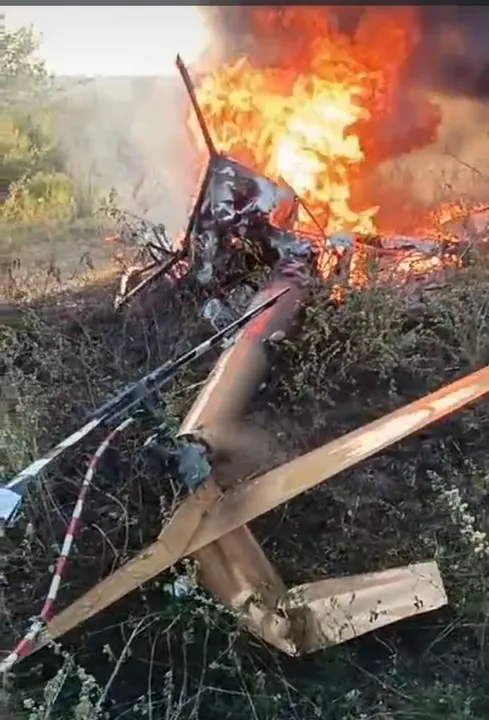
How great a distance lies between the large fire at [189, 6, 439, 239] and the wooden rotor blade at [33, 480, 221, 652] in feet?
2.30

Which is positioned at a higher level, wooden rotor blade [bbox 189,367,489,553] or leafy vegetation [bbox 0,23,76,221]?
leafy vegetation [bbox 0,23,76,221]

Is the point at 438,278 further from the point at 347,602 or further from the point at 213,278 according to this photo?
the point at 347,602

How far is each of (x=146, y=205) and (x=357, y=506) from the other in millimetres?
721

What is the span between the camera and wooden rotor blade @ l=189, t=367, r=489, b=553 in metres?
1.43

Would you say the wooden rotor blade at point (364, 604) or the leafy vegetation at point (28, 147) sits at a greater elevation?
the leafy vegetation at point (28, 147)

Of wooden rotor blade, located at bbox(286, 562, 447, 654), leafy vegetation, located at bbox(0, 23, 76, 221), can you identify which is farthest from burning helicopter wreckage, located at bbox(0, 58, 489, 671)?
leafy vegetation, located at bbox(0, 23, 76, 221)

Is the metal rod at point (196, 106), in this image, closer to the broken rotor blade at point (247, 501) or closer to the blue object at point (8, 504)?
the broken rotor blade at point (247, 501)

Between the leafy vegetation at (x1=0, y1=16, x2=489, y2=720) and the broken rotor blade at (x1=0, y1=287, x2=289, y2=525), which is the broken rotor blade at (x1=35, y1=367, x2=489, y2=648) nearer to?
the leafy vegetation at (x1=0, y1=16, x2=489, y2=720)

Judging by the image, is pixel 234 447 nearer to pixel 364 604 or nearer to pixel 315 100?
pixel 364 604

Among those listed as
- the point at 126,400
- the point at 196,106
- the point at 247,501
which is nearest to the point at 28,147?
the point at 196,106

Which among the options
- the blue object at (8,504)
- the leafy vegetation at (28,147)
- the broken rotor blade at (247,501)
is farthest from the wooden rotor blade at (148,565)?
the leafy vegetation at (28,147)

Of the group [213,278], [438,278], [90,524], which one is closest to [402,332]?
[438,278]

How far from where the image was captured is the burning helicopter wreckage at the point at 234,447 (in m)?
1.40

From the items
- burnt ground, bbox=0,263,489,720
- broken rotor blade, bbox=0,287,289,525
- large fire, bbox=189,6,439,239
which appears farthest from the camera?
large fire, bbox=189,6,439,239
